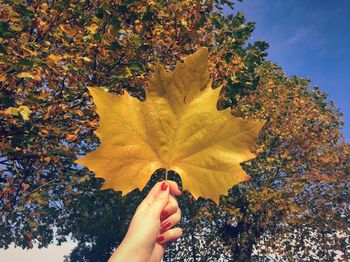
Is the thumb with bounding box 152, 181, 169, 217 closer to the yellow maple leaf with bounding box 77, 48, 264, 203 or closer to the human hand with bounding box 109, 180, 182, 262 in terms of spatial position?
the human hand with bounding box 109, 180, 182, 262

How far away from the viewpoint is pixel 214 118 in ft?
6.84

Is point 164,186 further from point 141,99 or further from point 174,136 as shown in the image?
point 141,99

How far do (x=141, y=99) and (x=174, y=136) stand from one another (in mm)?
8663

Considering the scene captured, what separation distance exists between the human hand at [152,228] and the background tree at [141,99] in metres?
4.34

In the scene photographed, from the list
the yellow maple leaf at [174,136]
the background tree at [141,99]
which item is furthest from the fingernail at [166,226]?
the background tree at [141,99]

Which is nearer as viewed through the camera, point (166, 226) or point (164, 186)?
point (164, 186)

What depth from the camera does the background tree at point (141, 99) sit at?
748 centimetres

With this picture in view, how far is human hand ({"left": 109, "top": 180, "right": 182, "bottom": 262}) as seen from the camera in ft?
7.24

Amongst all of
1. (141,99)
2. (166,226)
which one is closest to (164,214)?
(166,226)

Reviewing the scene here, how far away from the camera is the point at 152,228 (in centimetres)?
231

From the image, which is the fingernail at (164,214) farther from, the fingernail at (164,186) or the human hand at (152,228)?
the fingernail at (164,186)

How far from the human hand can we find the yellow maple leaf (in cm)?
28

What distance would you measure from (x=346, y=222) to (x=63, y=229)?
20526 millimetres

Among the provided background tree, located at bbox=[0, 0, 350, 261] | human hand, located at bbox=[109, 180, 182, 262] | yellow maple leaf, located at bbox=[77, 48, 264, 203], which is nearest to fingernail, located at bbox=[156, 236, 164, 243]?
human hand, located at bbox=[109, 180, 182, 262]
